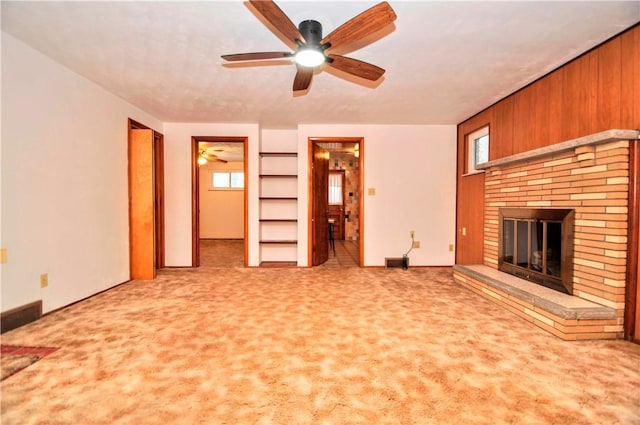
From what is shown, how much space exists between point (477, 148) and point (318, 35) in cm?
356

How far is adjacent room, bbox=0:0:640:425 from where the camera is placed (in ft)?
5.14

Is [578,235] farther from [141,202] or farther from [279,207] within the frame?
[141,202]

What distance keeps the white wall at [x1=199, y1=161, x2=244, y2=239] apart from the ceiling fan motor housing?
6.80 meters

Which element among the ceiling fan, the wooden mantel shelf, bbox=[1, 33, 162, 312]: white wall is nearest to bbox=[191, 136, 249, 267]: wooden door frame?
→ bbox=[1, 33, 162, 312]: white wall

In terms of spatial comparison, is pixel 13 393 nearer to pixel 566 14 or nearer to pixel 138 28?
pixel 138 28

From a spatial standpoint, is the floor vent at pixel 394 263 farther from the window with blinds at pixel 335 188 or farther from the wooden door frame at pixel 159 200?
the window with blinds at pixel 335 188

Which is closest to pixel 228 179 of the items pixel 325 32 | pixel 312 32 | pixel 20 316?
pixel 20 316

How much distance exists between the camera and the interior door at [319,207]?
4.81 metres

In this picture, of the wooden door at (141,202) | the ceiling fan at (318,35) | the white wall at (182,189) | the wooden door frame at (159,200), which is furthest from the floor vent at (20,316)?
the ceiling fan at (318,35)

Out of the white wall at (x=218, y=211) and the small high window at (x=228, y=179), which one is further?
the small high window at (x=228, y=179)

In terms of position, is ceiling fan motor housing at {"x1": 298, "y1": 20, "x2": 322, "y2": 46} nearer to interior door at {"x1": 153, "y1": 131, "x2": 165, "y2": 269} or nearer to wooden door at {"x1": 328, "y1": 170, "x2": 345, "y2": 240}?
interior door at {"x1": 153, "y1": 131, "x2": 165, "y2": 269}

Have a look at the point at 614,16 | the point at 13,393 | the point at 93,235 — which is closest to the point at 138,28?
the point at 93,235

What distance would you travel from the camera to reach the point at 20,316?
7.76ft

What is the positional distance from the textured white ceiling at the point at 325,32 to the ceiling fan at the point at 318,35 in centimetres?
21
